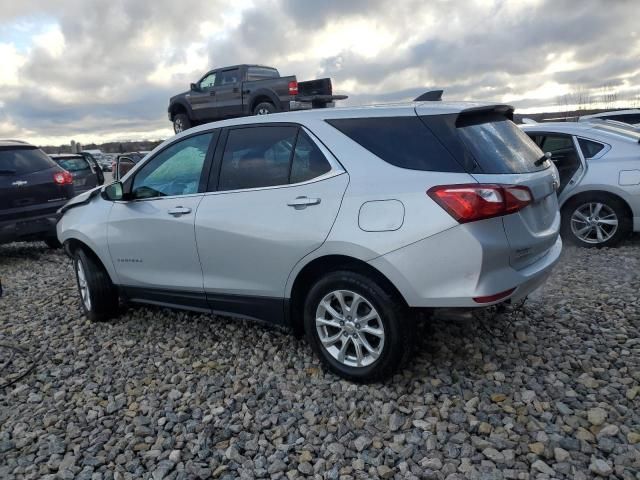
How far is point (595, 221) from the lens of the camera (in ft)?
21.7

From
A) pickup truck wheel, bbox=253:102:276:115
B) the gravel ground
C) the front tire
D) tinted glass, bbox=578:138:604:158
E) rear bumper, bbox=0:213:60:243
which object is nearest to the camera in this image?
the gravel ground

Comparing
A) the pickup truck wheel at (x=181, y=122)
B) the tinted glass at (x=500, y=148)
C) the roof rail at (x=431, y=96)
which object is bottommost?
the tinted glass at (x=500, y=148)

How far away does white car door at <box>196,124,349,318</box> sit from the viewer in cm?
331

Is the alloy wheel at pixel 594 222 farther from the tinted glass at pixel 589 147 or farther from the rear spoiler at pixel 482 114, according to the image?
the rear spoiler at pixel 482 114

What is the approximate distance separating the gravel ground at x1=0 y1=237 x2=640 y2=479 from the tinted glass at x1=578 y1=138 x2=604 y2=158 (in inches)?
102

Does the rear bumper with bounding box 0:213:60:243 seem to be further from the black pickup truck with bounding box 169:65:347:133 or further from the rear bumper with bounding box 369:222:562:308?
the rear bumper with bounding box 369:222:562:308

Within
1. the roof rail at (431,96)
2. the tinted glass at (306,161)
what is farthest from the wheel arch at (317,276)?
the roof rail at (431,96)

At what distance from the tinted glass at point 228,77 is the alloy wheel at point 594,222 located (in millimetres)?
8936

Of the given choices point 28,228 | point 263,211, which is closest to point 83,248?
point 263,211

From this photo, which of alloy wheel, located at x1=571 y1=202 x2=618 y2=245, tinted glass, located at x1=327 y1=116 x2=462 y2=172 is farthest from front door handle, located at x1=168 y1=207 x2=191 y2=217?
alloy wheel, located at x1=571 y1=202 x2=618 y2=245

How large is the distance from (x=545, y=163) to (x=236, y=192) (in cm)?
211

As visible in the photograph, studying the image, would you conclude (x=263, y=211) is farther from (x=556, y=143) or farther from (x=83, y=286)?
(x=556, y=143)

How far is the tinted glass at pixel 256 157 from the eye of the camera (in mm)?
3586

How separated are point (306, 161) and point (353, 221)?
1.97 ft
